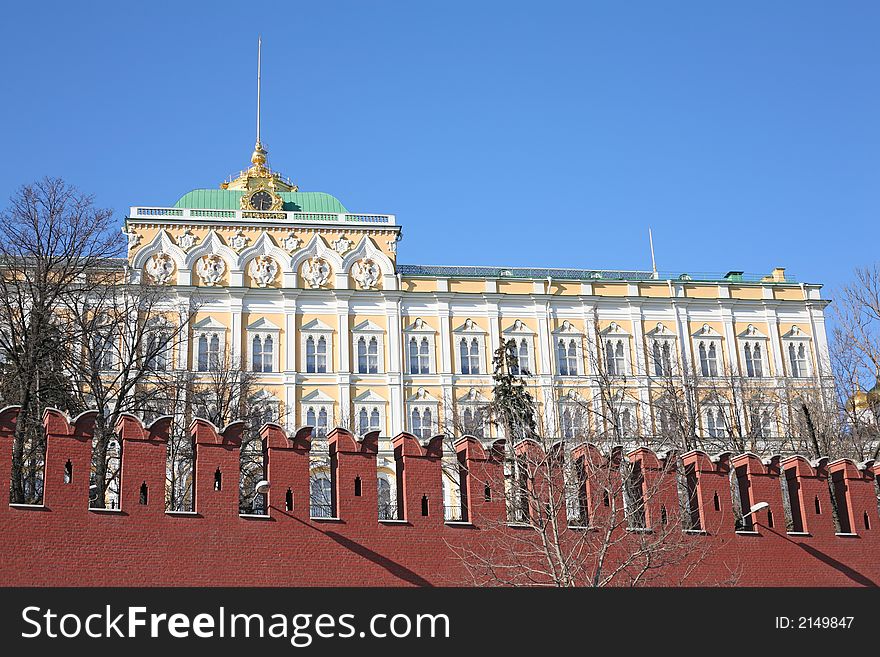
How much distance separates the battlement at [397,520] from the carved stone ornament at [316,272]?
3160 centimetres

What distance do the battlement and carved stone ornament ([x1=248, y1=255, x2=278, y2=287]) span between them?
105ft

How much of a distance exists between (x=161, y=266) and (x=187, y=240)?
174 centimetres

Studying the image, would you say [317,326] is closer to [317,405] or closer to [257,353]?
[257,353]

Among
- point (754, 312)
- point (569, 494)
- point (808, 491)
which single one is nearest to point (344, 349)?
point (754, 312)

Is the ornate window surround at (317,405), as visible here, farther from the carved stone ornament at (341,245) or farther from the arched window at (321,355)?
the carved stone ornament at (341,245)

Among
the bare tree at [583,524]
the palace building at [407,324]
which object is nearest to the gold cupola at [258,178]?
the palace building at [407,324]

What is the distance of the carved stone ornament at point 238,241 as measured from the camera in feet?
180

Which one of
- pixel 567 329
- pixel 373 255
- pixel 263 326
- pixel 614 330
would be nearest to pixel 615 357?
pixel 614 330

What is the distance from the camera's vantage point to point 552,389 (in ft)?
183

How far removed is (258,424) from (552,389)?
17347 millimetres

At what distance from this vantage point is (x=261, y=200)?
2276 inches

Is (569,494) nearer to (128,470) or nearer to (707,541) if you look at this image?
(707,541)

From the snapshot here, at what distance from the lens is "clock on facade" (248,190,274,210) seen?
189 ft

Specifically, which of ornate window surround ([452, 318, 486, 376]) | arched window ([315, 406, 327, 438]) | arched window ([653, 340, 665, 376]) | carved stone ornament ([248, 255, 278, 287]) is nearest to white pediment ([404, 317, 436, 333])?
ornate window surround ([452, 318, 486, 376])
